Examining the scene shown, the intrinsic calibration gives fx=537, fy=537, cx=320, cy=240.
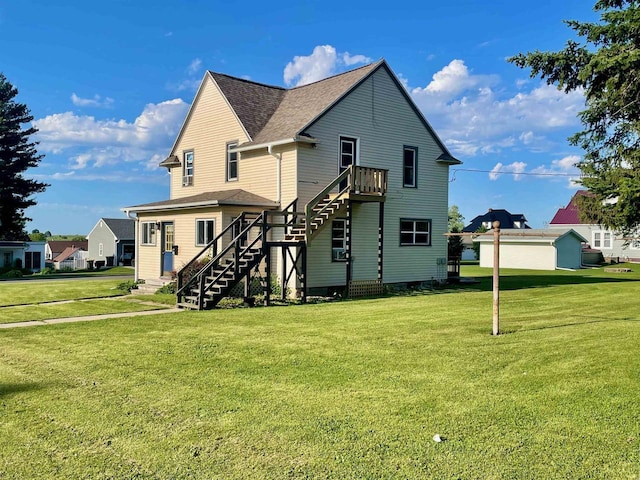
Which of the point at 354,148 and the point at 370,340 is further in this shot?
the point at 354,148

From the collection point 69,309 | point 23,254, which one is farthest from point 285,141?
point 23,254

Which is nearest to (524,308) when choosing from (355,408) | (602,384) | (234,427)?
(602,384)

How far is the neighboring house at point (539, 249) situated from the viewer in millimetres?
40594

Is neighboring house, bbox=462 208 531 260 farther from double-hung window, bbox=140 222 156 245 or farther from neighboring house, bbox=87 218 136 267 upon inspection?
double-hung window, bbox=140 222 156 245

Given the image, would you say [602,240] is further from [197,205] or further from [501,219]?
[197,205]

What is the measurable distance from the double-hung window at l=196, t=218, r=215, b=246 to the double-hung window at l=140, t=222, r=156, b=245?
10.9 ft

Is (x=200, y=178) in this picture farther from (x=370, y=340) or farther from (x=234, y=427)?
(x=234, y=427)

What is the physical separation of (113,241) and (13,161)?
1421 cm

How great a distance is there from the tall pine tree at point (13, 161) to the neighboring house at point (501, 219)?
161ft

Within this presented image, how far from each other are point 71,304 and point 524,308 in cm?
1322

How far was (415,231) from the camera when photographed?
22469 millimetres

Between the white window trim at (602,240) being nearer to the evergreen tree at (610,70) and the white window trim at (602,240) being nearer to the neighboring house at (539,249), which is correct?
the neighboring house at (539,249)

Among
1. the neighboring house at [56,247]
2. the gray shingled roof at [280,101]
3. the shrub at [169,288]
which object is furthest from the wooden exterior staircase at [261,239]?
the neighboring house at [56,247]

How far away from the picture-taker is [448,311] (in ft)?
47.0
